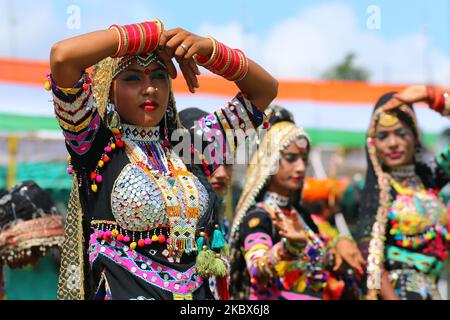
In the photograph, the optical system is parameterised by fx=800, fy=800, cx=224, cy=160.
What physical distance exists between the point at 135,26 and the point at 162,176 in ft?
2.02

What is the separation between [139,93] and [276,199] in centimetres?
215

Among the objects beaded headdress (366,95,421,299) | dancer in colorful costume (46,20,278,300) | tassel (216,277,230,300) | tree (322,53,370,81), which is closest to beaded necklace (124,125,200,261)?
dancer in colorful costume (46,20,278,300)

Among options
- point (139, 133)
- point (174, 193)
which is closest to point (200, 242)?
point (174, 193)

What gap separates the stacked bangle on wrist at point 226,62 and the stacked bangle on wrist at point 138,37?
0.23 meters

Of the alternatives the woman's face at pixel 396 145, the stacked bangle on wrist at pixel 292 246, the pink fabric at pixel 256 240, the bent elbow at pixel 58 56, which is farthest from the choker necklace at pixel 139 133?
the woman's face at pixel 396 145

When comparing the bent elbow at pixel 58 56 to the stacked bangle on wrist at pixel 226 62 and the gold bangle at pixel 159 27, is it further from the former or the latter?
the stacked bangle on wrist at pixel 226 62

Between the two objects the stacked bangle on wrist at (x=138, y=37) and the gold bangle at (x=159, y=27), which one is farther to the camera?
the gold bangle at (x=159, y=27)

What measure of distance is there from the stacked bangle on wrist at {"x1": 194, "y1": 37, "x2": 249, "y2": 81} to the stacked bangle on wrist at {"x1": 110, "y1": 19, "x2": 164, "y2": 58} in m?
0.23

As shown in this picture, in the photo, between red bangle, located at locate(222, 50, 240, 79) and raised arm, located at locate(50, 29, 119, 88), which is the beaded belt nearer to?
raised arm, located at locate(50, 29, 119, 88)

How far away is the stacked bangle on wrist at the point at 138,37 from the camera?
3.02m

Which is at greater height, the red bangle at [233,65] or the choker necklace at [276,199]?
the red bangle at [233,65]

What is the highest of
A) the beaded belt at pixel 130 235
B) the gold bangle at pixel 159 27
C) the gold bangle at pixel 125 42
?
the gold bangle at pixel 159 27

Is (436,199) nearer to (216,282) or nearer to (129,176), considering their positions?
(216,282)
